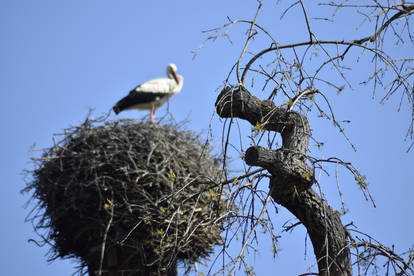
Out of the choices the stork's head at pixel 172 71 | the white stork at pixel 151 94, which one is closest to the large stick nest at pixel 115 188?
the white stork at pixel 151 94

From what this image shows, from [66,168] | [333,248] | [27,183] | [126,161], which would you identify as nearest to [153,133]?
[126,161]

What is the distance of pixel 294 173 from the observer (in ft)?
11.0

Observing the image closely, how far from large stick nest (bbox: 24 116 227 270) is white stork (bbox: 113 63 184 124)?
2727 mm

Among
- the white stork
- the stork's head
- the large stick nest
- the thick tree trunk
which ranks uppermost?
the stork's head

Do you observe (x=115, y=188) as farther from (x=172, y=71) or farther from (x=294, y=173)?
(x=172, y=71)

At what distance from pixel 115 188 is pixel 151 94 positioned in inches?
152

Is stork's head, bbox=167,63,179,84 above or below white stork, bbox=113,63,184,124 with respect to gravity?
above

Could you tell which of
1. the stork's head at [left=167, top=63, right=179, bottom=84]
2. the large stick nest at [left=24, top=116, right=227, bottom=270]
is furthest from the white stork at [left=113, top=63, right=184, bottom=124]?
the large stick nest at [left=24, top=116, right=227, bottom=270]

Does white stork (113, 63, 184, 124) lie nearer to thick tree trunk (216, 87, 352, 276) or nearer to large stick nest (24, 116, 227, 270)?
large stick nest (24, 116, 227, 270)

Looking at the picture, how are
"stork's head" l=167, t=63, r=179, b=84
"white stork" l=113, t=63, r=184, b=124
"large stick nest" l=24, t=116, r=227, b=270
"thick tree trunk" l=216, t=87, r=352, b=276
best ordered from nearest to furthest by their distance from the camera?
"thick tree trunk" l=216, t=87, r=352, b=276 < "large stick nest" l=24, t=116, r=227, b=270 < "white stork" l=113, t=63, r=184, b=124 < "stork's head" l=167, t=63, r=179, b=84

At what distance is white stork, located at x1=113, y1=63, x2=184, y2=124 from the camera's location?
33.6 feet

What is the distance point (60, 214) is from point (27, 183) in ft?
2.76

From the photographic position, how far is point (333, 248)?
343cm

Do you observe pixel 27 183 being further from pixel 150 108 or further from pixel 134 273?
pixel 150 108
